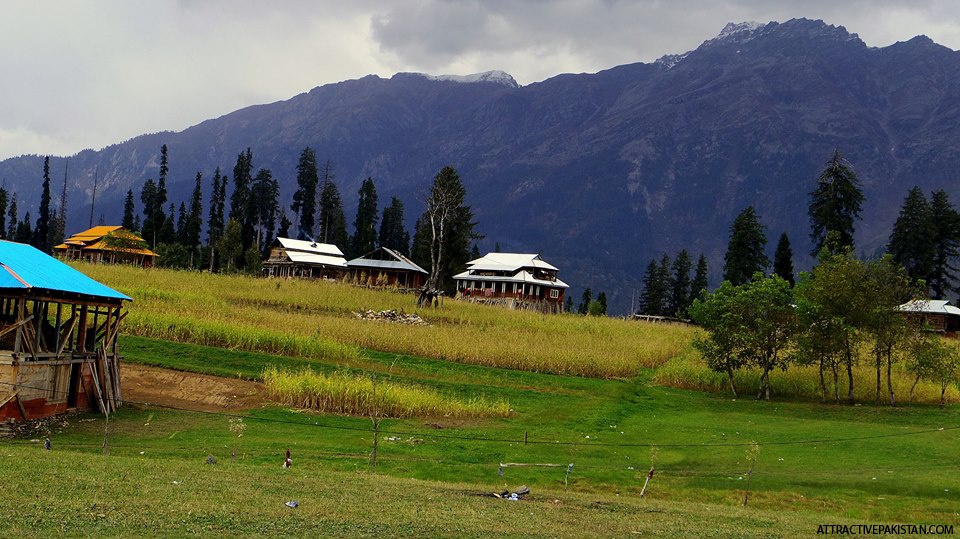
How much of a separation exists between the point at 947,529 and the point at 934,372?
22.3 m

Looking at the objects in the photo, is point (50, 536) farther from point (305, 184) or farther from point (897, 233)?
point (305, 184)

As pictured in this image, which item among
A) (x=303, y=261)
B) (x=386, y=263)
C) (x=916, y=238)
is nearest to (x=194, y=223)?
(x=303, y=261)

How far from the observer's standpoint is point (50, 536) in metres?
11.1

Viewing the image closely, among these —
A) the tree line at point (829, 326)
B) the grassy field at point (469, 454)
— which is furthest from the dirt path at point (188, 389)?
the tree line at point (829, 326)

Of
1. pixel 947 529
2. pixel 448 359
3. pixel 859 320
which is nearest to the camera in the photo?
pixel 947 529

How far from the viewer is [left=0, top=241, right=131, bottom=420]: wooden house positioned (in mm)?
23969

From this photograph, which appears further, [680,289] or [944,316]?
[680,289]

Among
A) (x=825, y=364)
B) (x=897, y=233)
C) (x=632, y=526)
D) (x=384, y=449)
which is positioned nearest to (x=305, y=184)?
(x=897, y=233)

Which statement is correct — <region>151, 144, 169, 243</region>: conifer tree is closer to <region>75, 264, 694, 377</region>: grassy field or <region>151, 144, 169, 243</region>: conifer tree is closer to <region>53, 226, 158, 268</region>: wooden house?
<region>53, 226, 158, 268</region>: wooden house

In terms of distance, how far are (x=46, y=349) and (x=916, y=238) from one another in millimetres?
79689

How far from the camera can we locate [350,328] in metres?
46.0

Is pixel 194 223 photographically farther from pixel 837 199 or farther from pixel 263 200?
pixel 837 199

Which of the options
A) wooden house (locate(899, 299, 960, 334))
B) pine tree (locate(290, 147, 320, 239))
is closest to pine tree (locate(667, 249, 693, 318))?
wooden house (locate(899, 299, 960, 334))

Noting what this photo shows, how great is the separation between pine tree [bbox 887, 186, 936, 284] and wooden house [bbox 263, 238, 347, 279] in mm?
67729
